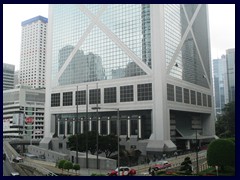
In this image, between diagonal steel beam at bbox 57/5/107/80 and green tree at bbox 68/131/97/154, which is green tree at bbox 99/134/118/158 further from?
diagonal steel beam at bbox 57/5/107/80

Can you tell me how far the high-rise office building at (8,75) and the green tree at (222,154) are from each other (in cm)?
6666

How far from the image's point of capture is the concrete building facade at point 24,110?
84.6 m

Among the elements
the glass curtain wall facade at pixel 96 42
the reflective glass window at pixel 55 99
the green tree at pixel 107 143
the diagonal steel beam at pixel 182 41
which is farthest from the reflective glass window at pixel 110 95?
the green tree at pixel 107 143

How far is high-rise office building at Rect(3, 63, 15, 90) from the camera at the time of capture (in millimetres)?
79875

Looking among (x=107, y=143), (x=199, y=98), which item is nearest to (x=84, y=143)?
(x=107, y=143)

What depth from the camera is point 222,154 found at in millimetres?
25312

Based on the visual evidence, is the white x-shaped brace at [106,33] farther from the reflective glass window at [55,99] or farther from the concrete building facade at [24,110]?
Answer: the concrete building facade at [24,110]

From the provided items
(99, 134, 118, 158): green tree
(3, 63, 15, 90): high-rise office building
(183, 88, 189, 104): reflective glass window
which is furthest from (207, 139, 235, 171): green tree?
(3, 63, 15, 90): high-rise office building

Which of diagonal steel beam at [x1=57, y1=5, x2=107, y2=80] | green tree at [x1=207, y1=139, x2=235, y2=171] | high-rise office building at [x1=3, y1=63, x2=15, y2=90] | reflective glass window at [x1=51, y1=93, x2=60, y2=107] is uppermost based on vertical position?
diagonal steel beam at [x1=57, y1=5, x2=107, y2=80]

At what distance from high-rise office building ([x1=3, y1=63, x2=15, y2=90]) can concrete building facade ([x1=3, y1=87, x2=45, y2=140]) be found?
1.77 metres

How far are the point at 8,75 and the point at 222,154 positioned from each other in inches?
2838

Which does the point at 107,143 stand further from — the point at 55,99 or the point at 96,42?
the point at 55,99
